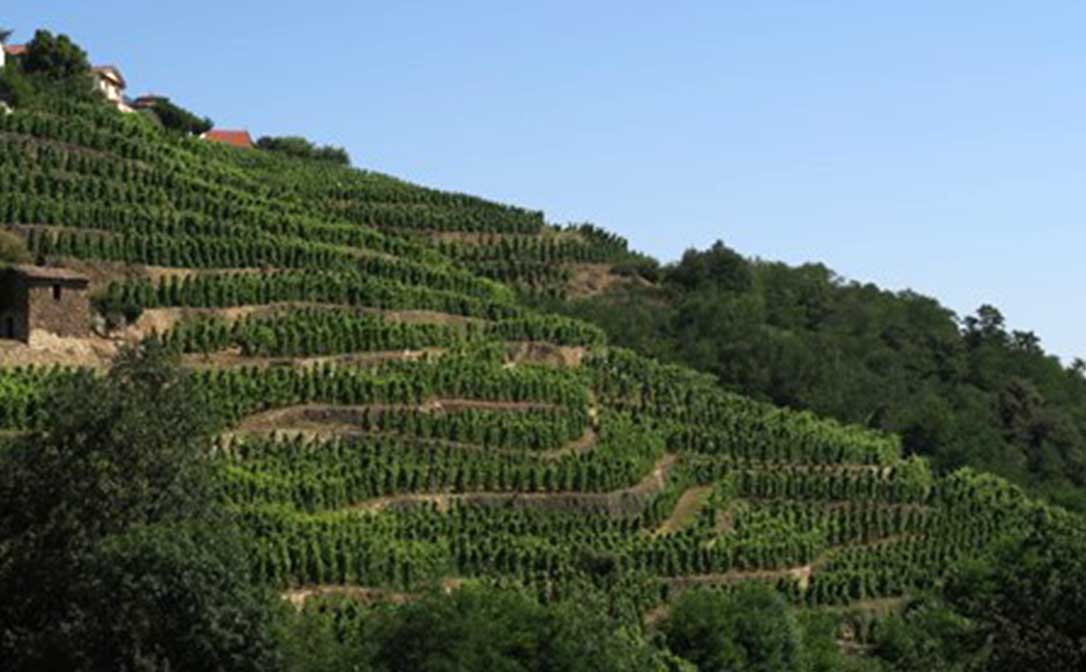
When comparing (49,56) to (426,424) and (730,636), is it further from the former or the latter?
(730,636)

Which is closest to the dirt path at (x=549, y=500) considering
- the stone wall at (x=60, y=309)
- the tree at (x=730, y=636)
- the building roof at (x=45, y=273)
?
the tree at (x=730, y=636)

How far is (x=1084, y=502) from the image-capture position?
85.2 m

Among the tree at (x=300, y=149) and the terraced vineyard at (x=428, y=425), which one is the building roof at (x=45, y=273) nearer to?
the terraced vineyard at (x=428, y=425)

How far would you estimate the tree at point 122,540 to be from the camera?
3772cm

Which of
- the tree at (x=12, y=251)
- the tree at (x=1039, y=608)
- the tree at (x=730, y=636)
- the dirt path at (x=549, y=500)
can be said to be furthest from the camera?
the tree at (x=12, y=251)

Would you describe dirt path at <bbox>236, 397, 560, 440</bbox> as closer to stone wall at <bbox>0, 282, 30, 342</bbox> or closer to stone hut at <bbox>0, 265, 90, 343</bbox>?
stone hut at <bbox>0, 265, 90, 343</bbox>

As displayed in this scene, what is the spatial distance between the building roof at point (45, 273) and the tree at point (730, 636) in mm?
20052

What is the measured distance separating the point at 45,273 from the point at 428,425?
1176cm

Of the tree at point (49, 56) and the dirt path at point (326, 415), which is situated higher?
the tree at point (49, 56)

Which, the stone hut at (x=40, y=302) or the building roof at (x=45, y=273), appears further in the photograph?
the building roof at (x=45, y=273)

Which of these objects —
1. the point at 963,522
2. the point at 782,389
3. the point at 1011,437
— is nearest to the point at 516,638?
the point at 963,522

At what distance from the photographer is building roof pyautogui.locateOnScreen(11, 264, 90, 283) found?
60500mm

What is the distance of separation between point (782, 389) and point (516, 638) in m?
48.7

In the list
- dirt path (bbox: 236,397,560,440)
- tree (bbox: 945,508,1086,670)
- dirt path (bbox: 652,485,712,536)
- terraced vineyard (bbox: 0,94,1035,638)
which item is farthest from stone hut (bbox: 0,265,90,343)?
tree (bbox: 945,508,1086,670)
